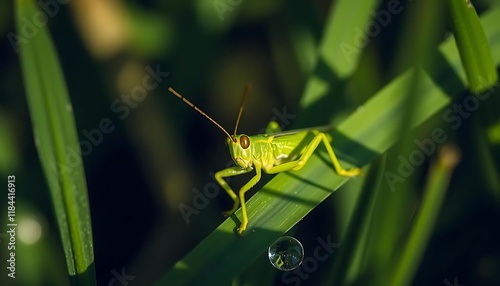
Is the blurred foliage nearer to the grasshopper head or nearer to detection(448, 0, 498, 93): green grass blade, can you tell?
detection(448, 0, 498, 93): green grass blade

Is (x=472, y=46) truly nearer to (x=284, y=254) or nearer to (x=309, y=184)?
(x=309, y=184)

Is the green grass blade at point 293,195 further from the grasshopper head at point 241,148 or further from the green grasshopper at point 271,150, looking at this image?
the grasshopper head at point 241,148

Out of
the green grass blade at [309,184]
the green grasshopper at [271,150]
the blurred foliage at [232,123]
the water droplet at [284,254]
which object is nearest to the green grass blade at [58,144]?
the blurred foliage at [232,123]

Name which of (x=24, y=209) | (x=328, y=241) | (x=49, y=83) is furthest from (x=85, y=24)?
(x=328, y=241)

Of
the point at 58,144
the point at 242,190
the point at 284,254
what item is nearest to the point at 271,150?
the point at 242,190

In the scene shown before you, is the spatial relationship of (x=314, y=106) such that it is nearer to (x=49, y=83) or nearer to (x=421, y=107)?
(x=421, y=107)

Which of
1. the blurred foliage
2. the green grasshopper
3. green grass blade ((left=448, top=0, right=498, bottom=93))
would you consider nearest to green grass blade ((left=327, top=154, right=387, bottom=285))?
the blurred foliage
